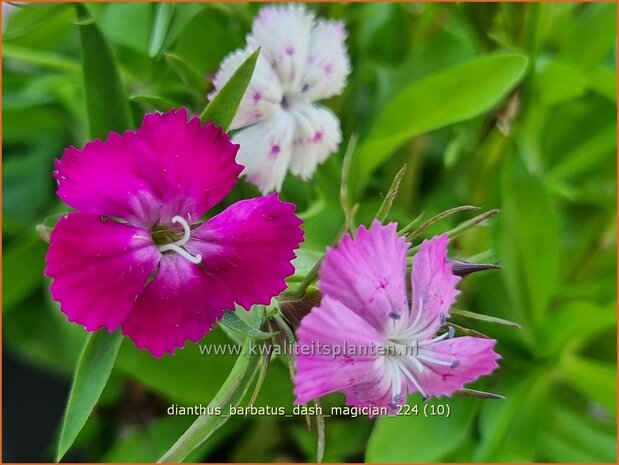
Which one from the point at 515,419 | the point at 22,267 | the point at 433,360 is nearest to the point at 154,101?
the point at 433,360

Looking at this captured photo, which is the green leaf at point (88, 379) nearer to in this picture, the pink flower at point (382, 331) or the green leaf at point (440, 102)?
the pink flower at point (382, 331)

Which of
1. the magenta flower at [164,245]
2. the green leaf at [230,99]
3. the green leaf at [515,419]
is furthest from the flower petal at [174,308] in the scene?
the green leaf at [515,419]

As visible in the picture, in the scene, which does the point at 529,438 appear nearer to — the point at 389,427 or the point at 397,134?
the point at 389,427

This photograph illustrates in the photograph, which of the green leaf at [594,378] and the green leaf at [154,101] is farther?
the green leaf at [594,378]

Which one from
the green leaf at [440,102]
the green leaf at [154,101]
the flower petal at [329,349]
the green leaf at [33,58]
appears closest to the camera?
the flower petal at [329,349]

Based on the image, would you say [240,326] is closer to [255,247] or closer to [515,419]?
[255,247]

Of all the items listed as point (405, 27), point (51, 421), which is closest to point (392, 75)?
point (405, 27)
